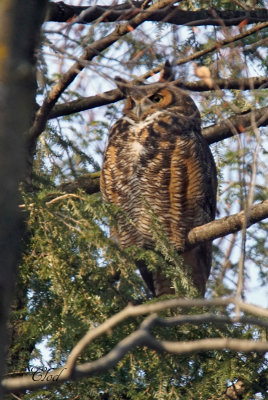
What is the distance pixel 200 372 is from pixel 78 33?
145cm

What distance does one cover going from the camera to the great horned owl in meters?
3.83

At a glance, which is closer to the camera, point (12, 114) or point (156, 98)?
point (12, 114)

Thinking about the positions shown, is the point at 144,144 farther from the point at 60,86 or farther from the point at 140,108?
the point at 60,86

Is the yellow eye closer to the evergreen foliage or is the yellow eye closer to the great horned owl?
the great horned owl

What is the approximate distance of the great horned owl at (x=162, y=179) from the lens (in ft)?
12.6

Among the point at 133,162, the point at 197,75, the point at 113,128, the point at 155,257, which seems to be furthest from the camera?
the point at 113,128

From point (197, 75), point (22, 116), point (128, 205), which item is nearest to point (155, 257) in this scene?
point (197, 75)

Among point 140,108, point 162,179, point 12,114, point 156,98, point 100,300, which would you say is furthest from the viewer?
point 156,98

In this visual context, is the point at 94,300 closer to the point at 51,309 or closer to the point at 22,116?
the point at 51,309

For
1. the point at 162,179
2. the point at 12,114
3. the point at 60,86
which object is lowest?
the point at 12,114

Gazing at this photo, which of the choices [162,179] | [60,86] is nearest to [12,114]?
[60,86]

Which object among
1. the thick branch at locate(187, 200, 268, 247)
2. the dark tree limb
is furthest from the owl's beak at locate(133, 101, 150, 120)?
the thick branch at locate(187, 200, 268, 247)

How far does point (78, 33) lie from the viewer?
95.2 inches

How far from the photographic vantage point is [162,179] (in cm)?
382
